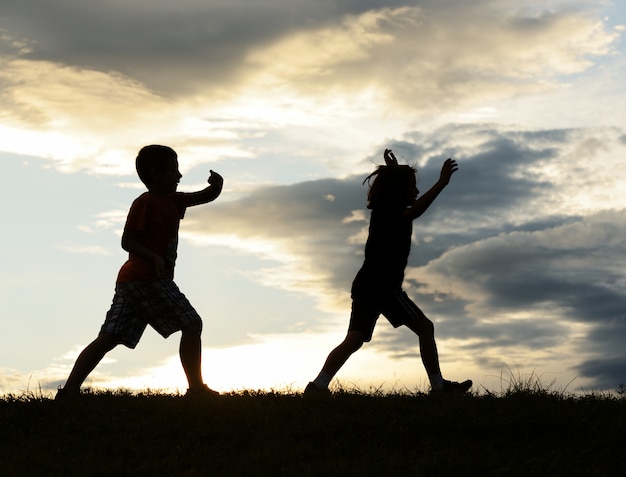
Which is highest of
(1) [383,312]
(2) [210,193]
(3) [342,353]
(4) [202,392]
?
(2) [210,193]

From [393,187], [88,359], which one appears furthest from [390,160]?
[88,359]

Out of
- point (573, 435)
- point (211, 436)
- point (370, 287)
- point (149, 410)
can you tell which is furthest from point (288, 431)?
point (573, 435)

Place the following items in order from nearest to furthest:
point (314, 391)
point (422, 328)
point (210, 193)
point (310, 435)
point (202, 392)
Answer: point (310, 435) < point (202, 392) < point (314, 391) < point (422, 328) < point (210, 193)

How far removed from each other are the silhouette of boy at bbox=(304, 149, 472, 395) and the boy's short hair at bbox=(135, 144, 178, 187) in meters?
2.37

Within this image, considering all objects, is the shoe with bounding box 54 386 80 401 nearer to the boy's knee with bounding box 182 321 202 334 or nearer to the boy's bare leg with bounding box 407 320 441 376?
the boy's knee with bounding box 182 321 202 334

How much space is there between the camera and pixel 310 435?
841 centimetres

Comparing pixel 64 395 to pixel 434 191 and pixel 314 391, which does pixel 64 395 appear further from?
pixel 434 191

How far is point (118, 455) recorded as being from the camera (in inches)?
317

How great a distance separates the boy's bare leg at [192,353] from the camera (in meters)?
9.37

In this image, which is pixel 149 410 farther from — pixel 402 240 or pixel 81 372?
pixel 402 240

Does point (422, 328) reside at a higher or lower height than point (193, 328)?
higher

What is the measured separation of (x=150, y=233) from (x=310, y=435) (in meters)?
2.74

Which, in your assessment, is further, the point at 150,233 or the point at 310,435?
the point at 150,233

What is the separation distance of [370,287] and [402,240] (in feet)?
2.08
